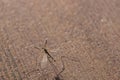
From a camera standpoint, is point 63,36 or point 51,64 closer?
point 51,64

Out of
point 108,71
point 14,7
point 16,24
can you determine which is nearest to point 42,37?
point 16,24

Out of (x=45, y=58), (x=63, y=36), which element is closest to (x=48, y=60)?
(x=45, y=58)

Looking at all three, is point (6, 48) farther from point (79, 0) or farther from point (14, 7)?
point (79, 0)

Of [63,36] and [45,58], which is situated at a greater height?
[63,36]

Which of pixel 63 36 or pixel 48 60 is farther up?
pixel 63 36

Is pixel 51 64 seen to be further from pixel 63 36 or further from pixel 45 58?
pixel 63 36

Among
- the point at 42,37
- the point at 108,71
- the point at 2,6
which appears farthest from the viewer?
the point at 2,6

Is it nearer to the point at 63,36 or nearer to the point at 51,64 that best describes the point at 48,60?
the point at 51,64

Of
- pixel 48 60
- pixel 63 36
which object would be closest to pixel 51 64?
pixel 48 60
